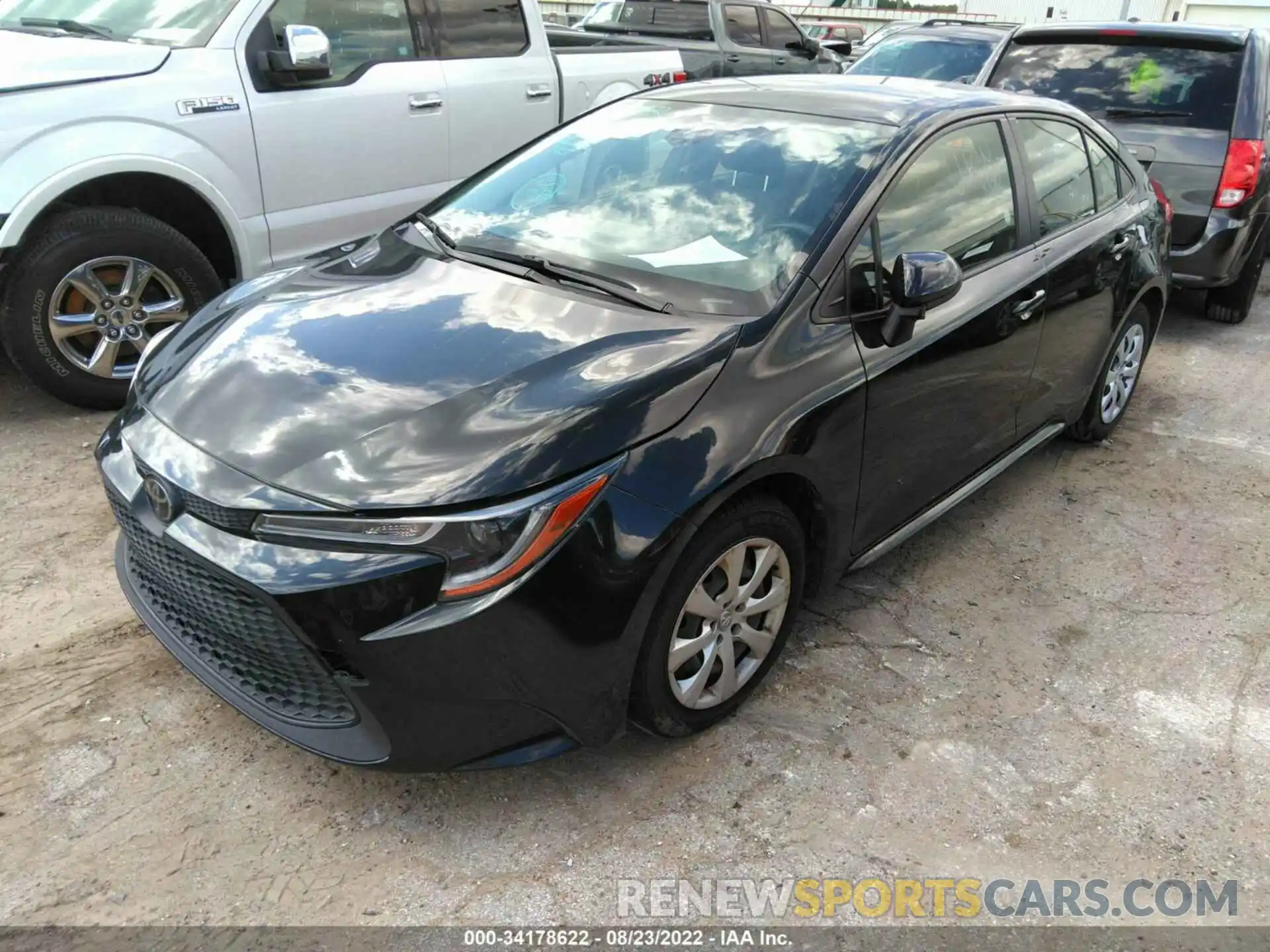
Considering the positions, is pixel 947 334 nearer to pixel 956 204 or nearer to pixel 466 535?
pixel 956 204

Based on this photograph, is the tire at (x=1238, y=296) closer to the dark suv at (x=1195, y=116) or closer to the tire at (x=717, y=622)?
the dark suv at (x=1195, y=116)

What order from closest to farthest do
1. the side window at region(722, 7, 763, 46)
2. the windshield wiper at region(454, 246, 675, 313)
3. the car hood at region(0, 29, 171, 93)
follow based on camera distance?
1. the windshield wiper at region(454, 246, 675, 313)
2. the car hood at region(0, 29, 171, 93)
3. the side window at region(722, 7, 763, 46)

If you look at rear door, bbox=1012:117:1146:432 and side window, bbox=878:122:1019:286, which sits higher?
side window, bbox=878:122:1019:286

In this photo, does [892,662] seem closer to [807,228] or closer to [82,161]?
[807,228]

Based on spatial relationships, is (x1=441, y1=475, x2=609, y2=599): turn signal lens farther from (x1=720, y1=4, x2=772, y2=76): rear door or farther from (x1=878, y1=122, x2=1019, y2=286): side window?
(x1=720, y1=4, x2=772, y2=76): rear door

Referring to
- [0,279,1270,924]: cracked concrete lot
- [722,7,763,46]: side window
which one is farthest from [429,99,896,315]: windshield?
[722,7,763,46]: side window

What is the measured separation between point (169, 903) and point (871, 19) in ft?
125

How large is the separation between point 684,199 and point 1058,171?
171 cm

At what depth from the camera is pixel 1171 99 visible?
611 cm

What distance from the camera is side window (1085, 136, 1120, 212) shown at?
4191 mm

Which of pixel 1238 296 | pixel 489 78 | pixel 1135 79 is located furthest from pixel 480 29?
pixel 1238 296

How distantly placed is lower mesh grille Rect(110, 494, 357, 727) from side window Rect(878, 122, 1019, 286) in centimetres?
189

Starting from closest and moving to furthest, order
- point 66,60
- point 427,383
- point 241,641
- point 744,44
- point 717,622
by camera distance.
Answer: point 241,641
point 427,383
point 717,622
point 66,60
point 744,44

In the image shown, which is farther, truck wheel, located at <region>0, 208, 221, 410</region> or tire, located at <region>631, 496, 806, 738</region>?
truck wheel, located at <region>0, 208, 221, 410</region>
